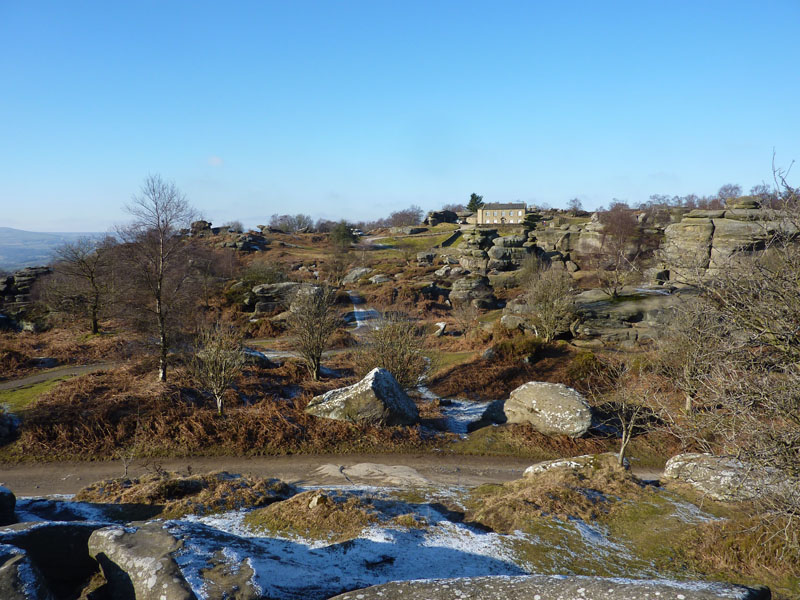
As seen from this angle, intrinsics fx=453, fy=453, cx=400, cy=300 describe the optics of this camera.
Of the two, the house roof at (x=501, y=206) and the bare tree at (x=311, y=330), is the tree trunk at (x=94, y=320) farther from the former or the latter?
the house roof at (x=501, y=206)

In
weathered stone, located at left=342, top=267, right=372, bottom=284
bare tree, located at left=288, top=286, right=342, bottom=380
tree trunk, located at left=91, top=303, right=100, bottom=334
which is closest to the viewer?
bare tree, located at left=288, top=286, right=342, bottom=380

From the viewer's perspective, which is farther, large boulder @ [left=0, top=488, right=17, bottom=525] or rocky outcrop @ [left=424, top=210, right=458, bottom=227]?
rocky outcrop @ [left=424, top=210, right=458, bottom=227]

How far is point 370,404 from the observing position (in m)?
16.9

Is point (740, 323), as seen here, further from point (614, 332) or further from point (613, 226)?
point (613, 226)

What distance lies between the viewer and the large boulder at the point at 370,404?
16.9 metres

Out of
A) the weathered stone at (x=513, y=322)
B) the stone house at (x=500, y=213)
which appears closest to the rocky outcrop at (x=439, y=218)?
the stone house at (x=500, y=213)

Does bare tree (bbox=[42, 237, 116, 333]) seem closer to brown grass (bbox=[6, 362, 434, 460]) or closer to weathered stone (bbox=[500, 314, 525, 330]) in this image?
brown grass (bbox=[6, 362, 434, 460])

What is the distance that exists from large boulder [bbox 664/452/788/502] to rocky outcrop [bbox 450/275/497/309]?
29352mm

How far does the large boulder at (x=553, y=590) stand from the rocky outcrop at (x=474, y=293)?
37420 millimetres

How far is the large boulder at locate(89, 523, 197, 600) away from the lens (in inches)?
195

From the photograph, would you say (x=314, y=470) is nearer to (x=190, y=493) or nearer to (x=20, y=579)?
(x=190, y=493)

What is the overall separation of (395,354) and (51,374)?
18108 mm

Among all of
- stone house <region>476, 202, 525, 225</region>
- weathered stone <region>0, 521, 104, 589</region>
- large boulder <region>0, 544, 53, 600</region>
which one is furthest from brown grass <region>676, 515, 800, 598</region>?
stone house <region>476, 202, 525, 225</region>

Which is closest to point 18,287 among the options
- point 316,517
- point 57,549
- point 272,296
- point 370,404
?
point 272,296
